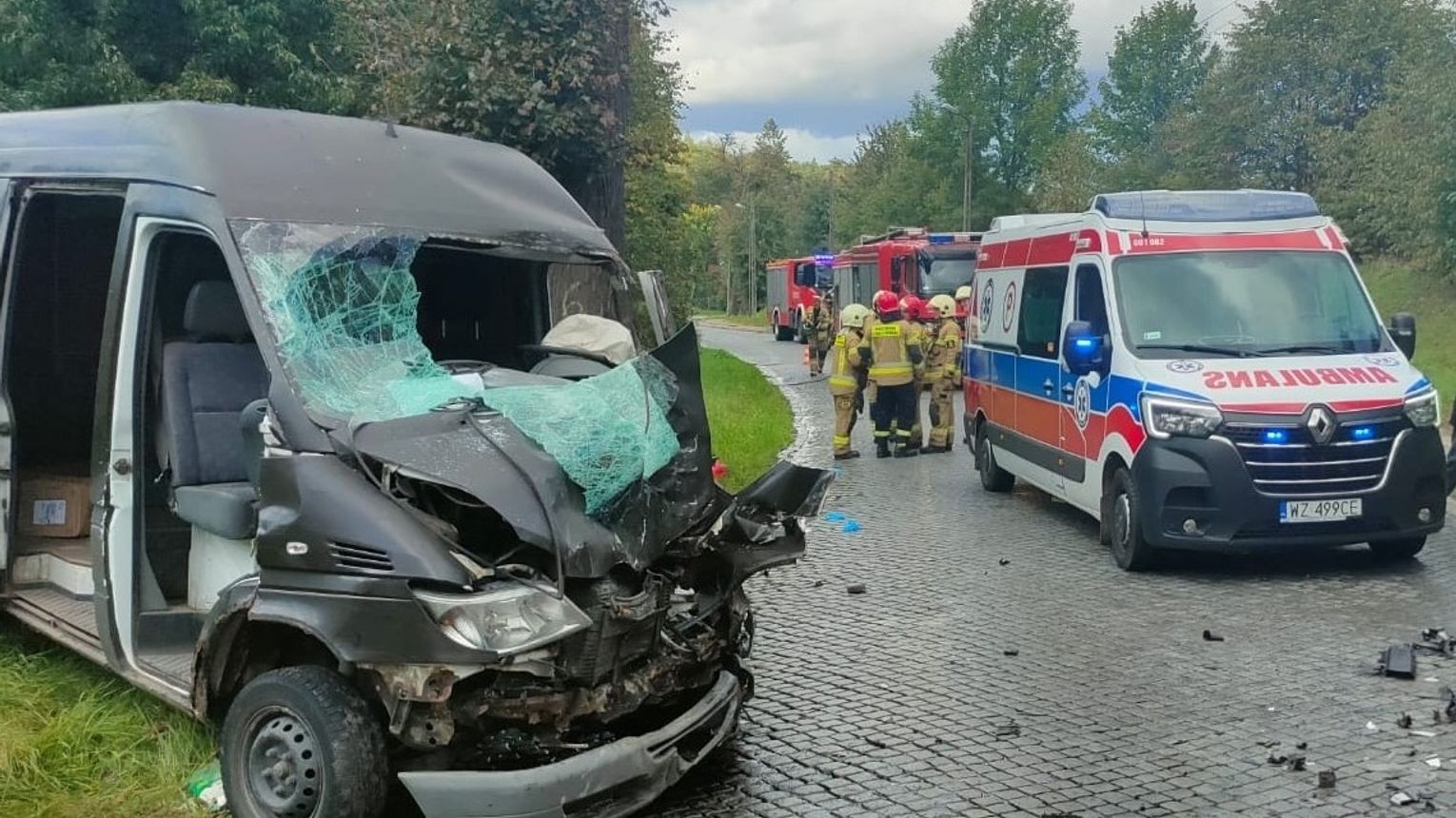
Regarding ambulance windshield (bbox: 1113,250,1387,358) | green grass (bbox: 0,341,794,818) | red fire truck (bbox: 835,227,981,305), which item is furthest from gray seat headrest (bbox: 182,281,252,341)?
red fire truck (bbox: 835,227,981,305)

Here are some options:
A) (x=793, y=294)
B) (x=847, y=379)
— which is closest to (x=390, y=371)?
(x=847, y=379)

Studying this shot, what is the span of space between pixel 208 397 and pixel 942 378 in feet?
33.5

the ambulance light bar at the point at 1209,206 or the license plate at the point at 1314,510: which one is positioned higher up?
the ambulance light bar at the point at 1209,206

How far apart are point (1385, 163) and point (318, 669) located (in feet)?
106

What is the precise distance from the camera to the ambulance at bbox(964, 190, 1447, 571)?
784 cm

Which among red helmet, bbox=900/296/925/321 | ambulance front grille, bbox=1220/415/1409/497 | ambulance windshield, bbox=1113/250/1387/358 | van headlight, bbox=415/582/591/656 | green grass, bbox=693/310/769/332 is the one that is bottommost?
green grass, bbox=693/310/769/332

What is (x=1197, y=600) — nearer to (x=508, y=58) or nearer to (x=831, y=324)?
(x=508, y=58)

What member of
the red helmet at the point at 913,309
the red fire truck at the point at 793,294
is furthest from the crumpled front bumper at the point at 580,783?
the red fire truck at the point at 793,294

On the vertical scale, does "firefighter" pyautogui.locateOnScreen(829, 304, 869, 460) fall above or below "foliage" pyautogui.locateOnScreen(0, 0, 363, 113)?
below

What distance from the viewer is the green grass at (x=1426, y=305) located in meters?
24.5

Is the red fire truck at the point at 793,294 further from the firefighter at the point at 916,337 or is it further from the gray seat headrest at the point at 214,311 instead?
the gray seat headrest at the point at 214,311

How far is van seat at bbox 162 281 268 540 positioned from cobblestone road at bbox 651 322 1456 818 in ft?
6.82

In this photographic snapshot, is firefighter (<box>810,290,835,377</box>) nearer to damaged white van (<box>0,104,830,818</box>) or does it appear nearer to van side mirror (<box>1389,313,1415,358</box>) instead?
van side mirror (<box>1389,313,1415,358</box>)

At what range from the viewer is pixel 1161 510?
802 centimetres
